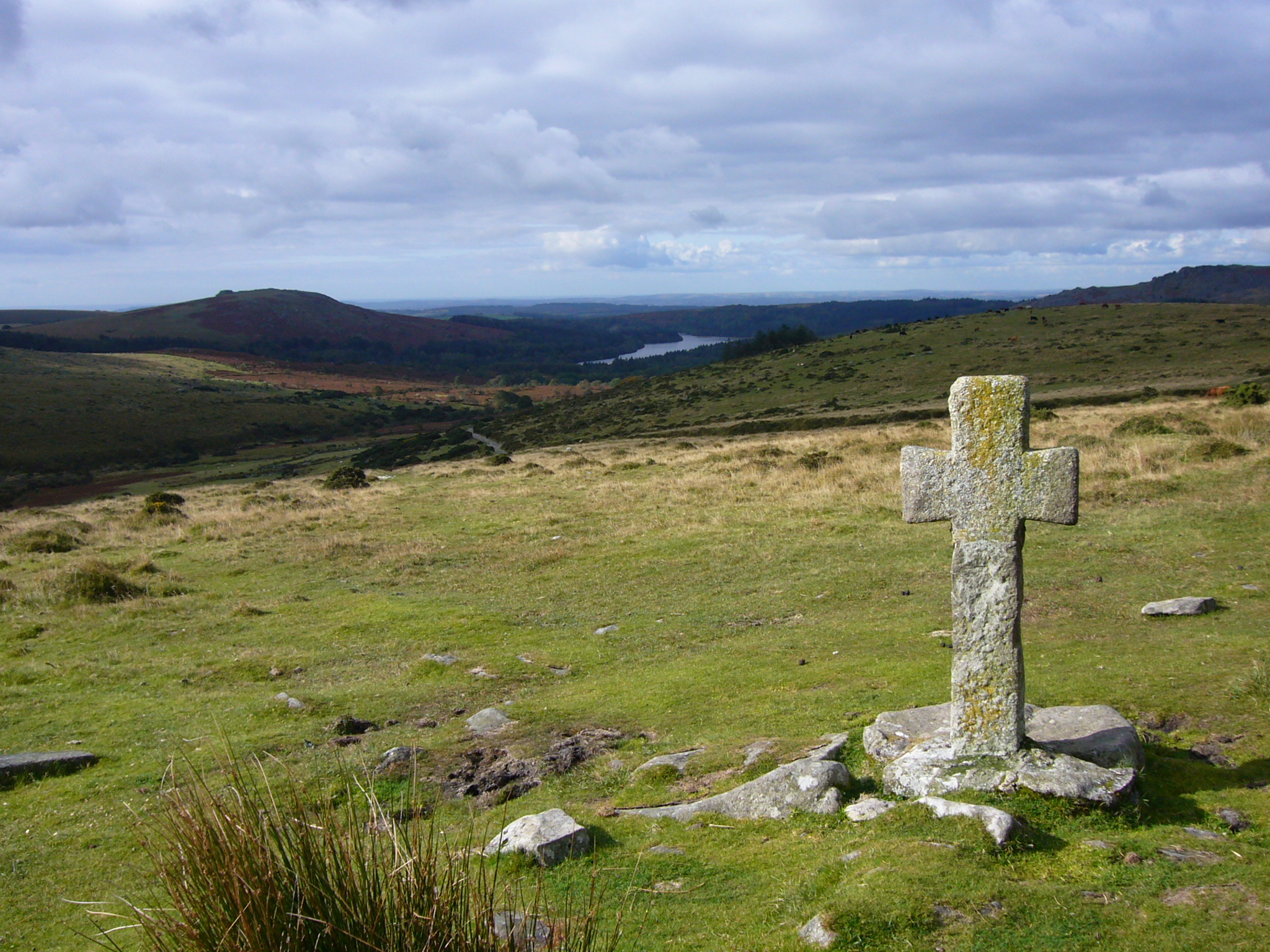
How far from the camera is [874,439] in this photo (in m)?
33.2

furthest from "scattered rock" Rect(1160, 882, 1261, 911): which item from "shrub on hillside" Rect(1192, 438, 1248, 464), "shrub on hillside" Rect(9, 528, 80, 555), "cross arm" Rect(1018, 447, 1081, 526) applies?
"shrub on hillside" Rect(9, 528, 80, 555)

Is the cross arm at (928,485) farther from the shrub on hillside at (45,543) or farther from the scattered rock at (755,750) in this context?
the shrub on hillside at (45,543)

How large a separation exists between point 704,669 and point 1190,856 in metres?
6.79

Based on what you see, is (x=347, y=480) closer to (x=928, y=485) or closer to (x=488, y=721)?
(x=488, y=721)

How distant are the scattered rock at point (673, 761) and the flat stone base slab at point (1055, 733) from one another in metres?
1.73

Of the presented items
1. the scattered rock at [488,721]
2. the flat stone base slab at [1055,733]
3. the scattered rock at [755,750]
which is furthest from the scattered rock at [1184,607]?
the scattered rock at [488,721]

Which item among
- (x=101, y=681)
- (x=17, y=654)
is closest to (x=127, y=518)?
(x=17, y=654)

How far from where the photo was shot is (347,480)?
125 feet

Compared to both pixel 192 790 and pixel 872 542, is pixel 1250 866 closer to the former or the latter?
pixel 192 790

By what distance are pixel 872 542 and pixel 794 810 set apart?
11587 millimetres

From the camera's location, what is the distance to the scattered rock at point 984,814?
5531mm

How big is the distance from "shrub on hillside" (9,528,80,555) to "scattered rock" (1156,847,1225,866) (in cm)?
2801

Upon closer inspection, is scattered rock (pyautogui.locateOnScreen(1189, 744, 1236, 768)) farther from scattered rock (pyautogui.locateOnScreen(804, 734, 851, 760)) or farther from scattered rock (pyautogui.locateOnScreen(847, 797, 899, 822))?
scattered rock (pyautogui.locateOnScreen(804, 734, 851, 760))

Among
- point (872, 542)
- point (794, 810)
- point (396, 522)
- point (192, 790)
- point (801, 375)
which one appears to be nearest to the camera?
point (192, 790)
